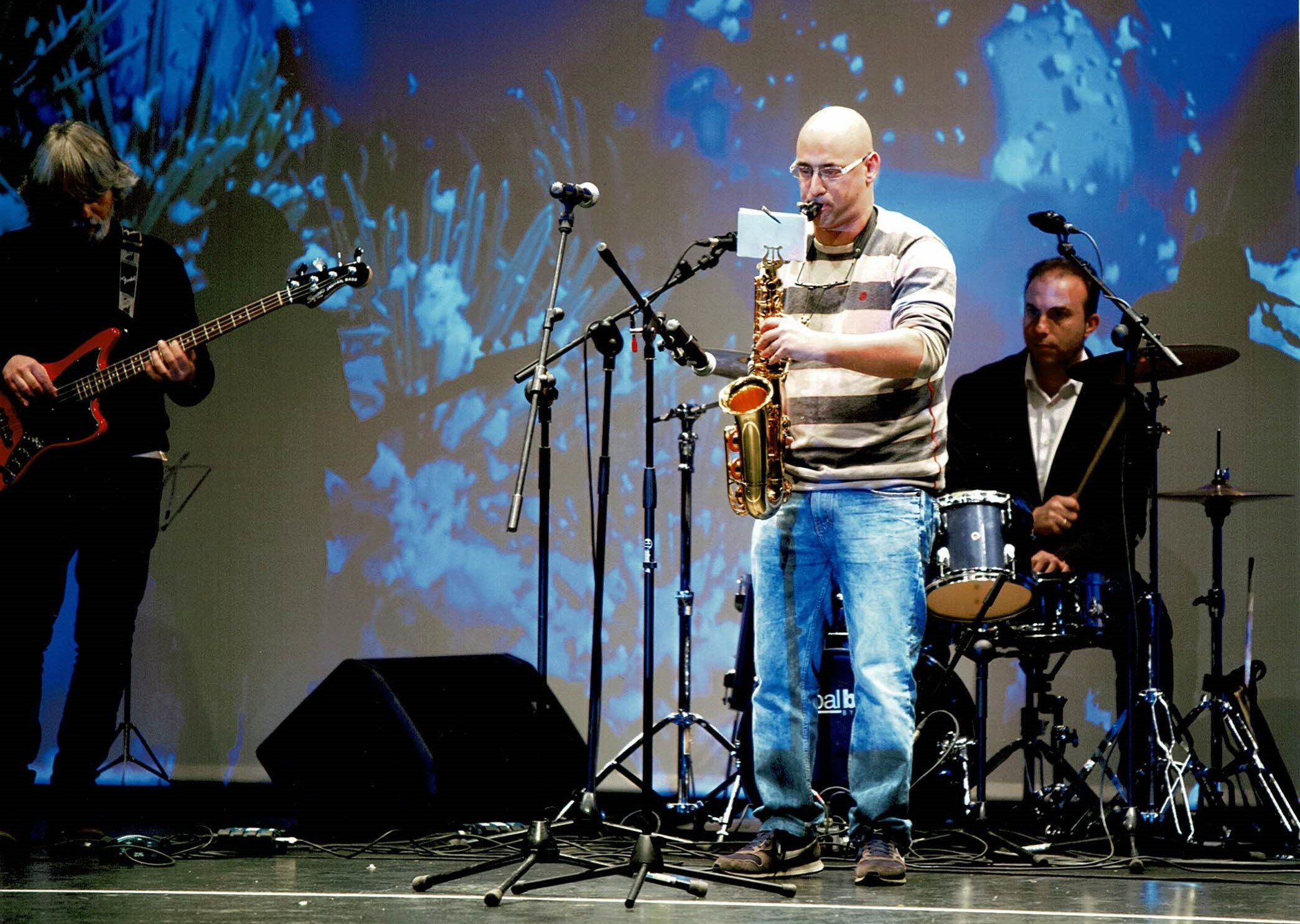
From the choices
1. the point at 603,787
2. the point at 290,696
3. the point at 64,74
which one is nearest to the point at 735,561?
the point at 603,787

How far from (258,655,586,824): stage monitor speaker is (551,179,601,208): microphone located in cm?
152

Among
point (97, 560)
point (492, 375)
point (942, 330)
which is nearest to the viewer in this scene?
point (942, 330)

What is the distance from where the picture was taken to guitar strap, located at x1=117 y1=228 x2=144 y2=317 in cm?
434

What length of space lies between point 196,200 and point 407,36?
1138mm

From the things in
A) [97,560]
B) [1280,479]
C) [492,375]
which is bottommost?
[97,560]

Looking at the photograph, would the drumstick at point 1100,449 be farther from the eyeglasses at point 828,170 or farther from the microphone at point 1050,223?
the eyeglasses at point 828,170

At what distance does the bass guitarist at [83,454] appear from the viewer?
13.9ft

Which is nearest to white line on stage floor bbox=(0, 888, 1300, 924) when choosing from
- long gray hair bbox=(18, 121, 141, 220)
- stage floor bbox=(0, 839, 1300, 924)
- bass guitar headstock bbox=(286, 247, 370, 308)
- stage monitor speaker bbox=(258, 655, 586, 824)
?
stage floor bbox=(0, 839, 1300, 924)

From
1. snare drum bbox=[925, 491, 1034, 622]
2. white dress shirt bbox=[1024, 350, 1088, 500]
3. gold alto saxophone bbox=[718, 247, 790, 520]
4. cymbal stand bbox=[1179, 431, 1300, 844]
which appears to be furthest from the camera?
white dress shirt bbox=[1024, 350, 1088, 500]

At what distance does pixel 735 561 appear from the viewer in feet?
18.4

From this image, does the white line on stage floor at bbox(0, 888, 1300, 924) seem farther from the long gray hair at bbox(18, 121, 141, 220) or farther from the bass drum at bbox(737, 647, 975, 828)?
the long gray hair at bbox(18, 121, 141, 220)

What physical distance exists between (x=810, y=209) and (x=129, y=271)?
223 centimetres

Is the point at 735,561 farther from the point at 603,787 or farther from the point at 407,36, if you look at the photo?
the point at 407,36

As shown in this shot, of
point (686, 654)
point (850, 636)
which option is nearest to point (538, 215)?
point (686, 654)
